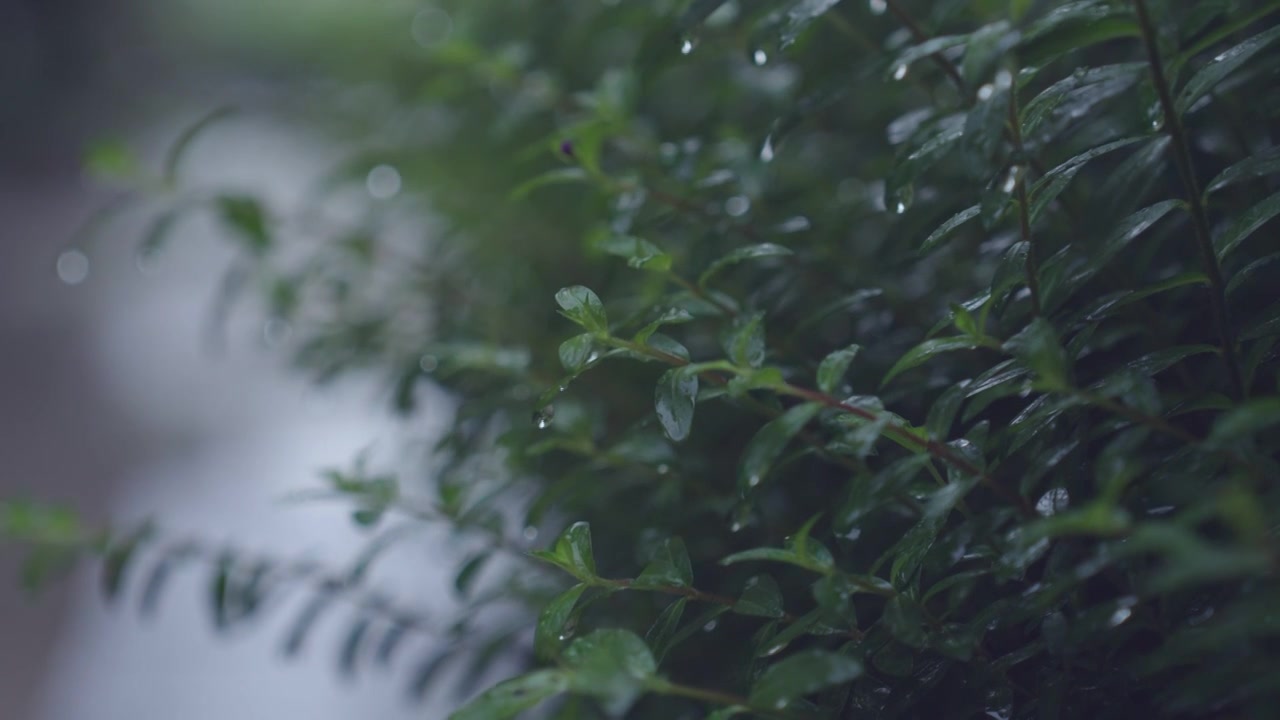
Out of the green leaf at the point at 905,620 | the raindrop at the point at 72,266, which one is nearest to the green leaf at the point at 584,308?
the green leaf at the point at 905,620

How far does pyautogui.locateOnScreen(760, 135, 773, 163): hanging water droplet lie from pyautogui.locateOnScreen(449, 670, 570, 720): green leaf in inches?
15.1

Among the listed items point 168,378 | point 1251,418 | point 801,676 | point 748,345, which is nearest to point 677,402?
point 748,345

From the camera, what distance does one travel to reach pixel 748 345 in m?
0.51

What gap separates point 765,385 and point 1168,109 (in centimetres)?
25

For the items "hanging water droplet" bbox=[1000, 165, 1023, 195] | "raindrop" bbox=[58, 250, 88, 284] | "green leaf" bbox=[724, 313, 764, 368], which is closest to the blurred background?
"raindrop" bbox=[58, 250, 88, 284]

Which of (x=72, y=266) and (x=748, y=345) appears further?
(x=72, y=266)

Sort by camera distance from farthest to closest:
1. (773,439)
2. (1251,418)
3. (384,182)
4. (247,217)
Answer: (384,182) → (247,217) → (773,439) → (1251,418)

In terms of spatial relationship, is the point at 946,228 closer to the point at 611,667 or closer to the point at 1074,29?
the point at 1074,29

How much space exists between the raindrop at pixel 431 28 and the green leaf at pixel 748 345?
2.32ft

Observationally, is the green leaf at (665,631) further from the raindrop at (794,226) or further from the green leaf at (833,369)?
the raindrop at (794,226)

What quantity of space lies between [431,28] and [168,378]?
1.43 meters

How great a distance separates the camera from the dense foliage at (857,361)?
0.46 m

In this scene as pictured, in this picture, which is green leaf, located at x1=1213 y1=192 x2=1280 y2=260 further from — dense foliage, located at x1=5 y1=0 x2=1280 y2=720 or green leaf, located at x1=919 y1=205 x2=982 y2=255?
green leaf, located at x1=919 y1=205 x2=982 y2=255

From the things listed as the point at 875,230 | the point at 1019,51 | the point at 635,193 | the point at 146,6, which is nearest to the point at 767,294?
the point at 635,193
